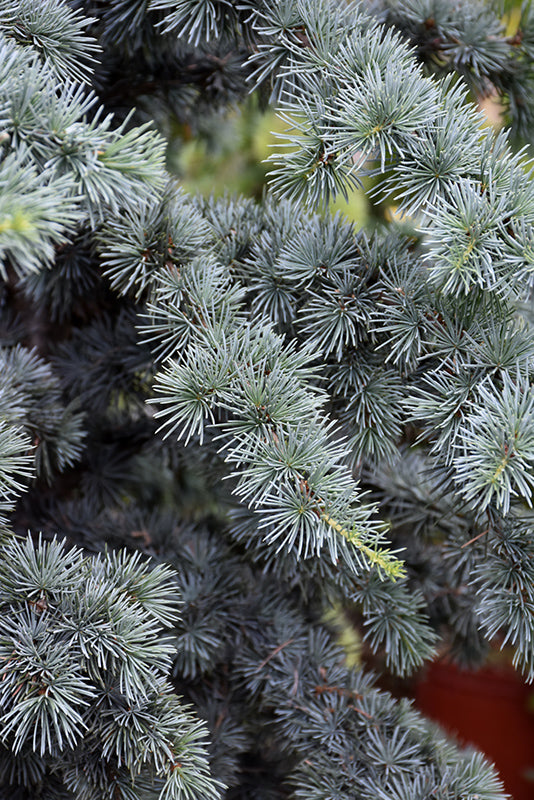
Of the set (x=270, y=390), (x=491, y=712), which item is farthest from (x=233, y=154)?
(x=491, y=712)

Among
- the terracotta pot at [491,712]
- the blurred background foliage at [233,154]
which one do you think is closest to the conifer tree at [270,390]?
the blurred background foliage at [233,154]

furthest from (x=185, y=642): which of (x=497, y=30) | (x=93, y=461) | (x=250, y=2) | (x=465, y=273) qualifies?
(x=497, y=30)

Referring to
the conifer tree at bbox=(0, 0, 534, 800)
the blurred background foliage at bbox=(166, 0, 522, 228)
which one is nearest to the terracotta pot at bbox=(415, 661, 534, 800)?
the conifer tree at bbox=(0, 0, 534, 800)

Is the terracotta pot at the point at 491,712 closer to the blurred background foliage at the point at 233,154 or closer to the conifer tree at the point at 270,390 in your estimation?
the conifer tree at the point at 270,390

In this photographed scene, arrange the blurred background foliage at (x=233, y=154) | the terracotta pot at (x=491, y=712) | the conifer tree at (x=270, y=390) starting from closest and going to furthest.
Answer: the conifer tree at (x=270, y=390) < the blurred background foliage at (x=233, y=154) < the terracotta pot at (x=491, y=712)

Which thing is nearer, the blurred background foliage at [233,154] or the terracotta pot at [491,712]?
the blurred background foliage at [233,154]

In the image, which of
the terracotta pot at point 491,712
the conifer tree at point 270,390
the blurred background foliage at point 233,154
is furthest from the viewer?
the terracotta pot at point 491,712
